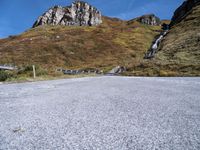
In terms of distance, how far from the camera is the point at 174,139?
3279 millimetres

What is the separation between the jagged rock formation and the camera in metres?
107

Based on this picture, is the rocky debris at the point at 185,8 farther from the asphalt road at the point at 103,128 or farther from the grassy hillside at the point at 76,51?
the asphalt road at the point at 103,128

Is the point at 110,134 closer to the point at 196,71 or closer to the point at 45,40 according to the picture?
the point at 196,71

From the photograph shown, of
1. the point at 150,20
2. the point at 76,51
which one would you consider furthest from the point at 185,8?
the point at 76,51

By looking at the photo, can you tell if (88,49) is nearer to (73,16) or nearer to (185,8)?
(185,8)

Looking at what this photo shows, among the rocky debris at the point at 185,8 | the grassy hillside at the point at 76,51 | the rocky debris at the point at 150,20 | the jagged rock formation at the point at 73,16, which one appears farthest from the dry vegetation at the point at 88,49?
the rocky debris at the point at 150,20

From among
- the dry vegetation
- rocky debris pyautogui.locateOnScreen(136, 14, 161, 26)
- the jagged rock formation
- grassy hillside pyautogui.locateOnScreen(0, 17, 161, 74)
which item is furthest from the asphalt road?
rocky debris pyautogui.locateOnScreen(136, 14, 161, 26)

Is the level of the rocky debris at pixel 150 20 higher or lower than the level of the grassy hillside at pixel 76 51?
higher

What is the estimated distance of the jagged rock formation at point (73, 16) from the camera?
352ft

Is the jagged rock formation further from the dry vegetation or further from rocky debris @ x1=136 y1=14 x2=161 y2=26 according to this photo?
the dry vegetation

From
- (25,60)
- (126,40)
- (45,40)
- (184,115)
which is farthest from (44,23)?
(184,115)

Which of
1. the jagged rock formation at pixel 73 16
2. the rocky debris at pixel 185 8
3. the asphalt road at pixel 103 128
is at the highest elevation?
the jagged rock formation at pixel 73 16

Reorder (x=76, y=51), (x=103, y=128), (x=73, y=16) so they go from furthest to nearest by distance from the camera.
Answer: (x=73, y=16), (x=76, y=51), (x=103, y=128)

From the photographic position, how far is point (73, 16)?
11081 cm
